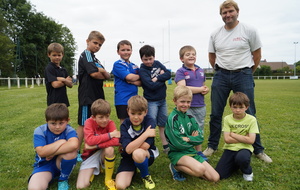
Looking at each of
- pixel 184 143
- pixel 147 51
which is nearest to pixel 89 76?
pixel 147 51

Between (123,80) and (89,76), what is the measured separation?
0.55m

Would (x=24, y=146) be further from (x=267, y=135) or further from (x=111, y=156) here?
(x=267, y=135)

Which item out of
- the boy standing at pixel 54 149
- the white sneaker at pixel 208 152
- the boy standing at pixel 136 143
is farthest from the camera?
the white sneaker at pixel 208 152

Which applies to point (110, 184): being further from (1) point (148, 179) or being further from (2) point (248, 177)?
(2) point (248, 177)

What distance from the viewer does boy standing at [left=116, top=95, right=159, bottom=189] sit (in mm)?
3047

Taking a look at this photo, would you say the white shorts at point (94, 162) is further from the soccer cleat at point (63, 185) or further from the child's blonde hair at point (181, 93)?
the child's blonde hair at point (181, 93)

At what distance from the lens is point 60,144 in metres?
2.99

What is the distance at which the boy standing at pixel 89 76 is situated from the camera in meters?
3.79

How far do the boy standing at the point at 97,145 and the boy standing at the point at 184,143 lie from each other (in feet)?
2.57

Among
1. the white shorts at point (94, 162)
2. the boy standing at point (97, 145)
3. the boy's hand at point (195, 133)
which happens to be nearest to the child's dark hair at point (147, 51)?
the boy standing at point (97, 145)

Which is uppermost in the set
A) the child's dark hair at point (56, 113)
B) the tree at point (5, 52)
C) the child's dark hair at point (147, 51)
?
the tree at point (5, 52)

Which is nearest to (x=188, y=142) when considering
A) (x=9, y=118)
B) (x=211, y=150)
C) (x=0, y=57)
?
(x=211, y=150)

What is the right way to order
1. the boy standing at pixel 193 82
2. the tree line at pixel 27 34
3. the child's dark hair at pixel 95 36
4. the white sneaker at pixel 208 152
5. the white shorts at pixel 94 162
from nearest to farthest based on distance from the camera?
the white shorts at pixel 94 162, the child's dark hair at pixel 95 36, the boy standing at pixel 193 82, the white sneaker at pixel 208 152, the tree line at pixel 27 34

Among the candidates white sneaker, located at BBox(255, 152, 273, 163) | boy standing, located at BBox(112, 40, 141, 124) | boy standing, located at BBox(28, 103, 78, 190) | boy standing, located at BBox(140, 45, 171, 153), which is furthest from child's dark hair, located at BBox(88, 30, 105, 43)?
white sneaker, located at BBox(255, 152, 273, 163)
